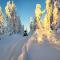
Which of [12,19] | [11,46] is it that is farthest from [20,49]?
[12,19]

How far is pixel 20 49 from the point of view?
58.2 inches

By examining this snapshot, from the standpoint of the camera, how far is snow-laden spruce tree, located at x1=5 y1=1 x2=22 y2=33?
1.52 meters

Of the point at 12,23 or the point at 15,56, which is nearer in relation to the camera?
the point at 15,56

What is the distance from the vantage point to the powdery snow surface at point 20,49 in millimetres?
1342

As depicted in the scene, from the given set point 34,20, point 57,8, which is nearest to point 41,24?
point 34,20

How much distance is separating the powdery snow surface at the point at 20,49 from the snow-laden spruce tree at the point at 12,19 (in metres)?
0.08

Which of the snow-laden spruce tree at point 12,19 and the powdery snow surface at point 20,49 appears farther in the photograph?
the snow-laden spruce tree at point 12,19

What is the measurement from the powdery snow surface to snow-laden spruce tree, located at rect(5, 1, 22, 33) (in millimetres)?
77

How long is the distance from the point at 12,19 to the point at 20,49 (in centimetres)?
27

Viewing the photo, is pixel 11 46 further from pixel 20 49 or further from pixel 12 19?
pixel 12 19

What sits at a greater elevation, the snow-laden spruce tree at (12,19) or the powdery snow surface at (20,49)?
the snow-laden spruce tree at (12,19)

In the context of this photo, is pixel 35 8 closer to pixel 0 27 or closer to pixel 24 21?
pixel 24 21

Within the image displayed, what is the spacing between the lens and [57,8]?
1.40 m

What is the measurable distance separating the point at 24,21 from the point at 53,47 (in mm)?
327
